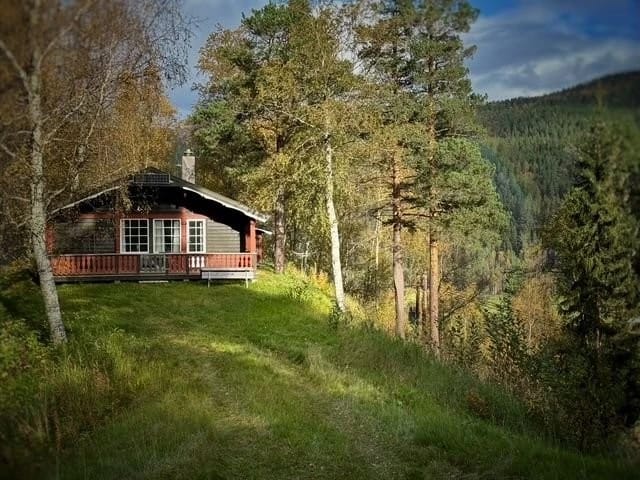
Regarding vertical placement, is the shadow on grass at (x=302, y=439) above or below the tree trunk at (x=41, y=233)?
below

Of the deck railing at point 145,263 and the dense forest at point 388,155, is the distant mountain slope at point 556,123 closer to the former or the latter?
the dense forest at point 388,155

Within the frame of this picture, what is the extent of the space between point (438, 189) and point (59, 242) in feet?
54.4

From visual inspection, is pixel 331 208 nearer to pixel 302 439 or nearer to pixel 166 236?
pixel 166 236

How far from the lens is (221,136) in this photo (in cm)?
2528

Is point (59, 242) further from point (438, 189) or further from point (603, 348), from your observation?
point (603, 348)

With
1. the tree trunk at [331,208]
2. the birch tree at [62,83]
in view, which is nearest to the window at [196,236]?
the tree trunk at [331,208]

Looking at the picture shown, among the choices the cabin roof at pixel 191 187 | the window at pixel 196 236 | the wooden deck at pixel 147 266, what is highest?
the cabin roof at pixel 191 187

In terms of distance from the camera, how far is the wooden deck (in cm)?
2197

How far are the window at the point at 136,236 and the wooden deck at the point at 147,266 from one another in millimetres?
2360

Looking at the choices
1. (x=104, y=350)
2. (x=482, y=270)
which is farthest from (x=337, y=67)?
(x=482, y=270)

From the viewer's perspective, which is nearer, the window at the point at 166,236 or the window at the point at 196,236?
the window at the point at 166,236

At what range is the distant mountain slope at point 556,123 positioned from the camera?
3729 millimetres

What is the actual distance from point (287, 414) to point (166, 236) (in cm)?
1877

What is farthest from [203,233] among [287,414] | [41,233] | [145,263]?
[287,414]
